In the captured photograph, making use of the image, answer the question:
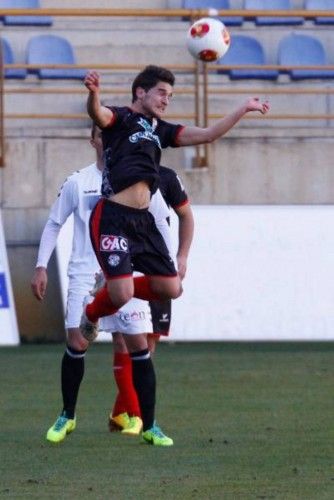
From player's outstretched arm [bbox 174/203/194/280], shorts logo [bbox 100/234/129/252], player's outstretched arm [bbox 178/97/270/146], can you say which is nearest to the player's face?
player's outstretched arm [bbox 178/97/270/146]

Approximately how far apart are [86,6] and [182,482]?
1564 cm

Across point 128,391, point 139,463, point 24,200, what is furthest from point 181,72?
point 139,463

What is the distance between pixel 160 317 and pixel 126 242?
204 cm

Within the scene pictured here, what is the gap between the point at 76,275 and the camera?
850 cm

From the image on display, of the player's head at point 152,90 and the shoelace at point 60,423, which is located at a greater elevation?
the player's head at point 152,90

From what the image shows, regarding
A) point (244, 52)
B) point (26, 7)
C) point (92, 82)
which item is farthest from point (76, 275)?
point (26, 7)

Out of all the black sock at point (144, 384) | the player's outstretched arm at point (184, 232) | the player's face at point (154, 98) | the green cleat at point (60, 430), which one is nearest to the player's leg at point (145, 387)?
the black sock at point (144, 384)

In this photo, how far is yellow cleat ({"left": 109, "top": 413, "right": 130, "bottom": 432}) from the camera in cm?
851

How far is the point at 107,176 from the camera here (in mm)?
7652

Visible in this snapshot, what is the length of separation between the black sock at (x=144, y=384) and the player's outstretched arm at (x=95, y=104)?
1.30 m

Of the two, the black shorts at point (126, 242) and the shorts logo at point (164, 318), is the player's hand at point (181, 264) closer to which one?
the black shorts at point (126, 242)

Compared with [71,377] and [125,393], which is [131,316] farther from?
[125,393]

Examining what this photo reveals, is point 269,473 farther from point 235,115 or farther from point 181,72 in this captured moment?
point 181,72

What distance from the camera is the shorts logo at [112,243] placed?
7.46 m
